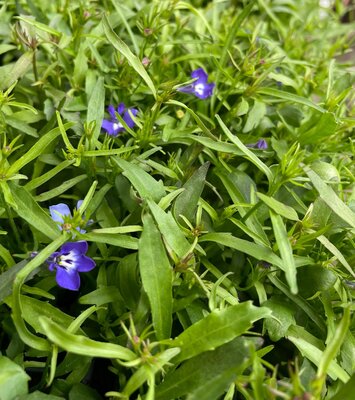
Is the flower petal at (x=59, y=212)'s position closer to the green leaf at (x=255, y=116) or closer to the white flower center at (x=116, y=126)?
the white flower center at (x=116, y=126)

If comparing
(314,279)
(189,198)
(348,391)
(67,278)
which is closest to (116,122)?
(189,198)

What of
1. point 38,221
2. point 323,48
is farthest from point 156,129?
point 323,48

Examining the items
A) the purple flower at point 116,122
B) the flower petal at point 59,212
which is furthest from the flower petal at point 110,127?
the flower petal at point 59,212

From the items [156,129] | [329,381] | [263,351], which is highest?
[156,129]

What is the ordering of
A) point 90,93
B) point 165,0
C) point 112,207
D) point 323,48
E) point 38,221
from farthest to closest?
point 323,48
point 165,0
point 90,93
point 112,207
point 38,221

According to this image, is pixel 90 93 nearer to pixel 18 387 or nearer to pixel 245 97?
pixel 245 97

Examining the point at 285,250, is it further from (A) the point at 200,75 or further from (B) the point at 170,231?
(A) the point at 200,75
